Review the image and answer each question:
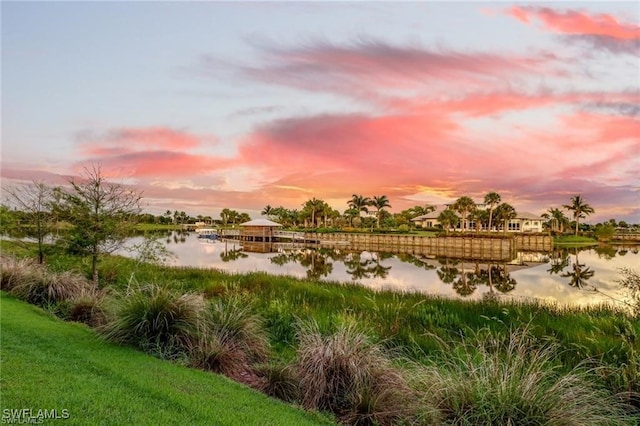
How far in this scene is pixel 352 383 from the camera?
6230mm

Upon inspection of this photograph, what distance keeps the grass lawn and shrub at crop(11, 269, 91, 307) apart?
5188 millimetres

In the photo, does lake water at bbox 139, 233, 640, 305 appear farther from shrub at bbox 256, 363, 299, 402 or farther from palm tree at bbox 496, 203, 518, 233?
palm tree at bbox 496, 203, 518, 233

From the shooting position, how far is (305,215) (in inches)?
4456

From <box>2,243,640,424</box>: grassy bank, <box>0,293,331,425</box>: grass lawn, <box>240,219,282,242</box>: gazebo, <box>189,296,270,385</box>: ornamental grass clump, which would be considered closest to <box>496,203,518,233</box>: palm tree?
<box>240,219,282,242</box>: gazebo

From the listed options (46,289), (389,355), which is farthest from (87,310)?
(389,355)

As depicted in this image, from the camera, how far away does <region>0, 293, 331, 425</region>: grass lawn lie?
426 centimetres

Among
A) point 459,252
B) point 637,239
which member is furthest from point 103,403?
point 637,239

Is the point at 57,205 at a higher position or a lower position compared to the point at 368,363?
higher

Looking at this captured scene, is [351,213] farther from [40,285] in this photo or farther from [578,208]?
[40,285]

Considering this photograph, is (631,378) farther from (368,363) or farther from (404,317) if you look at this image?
(404,317)

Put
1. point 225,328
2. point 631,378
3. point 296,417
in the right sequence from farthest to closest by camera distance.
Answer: point 225,328 < point 631,378 < point 296,417

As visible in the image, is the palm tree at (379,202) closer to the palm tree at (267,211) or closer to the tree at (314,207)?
the tree at (314,207)

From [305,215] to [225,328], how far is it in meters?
105

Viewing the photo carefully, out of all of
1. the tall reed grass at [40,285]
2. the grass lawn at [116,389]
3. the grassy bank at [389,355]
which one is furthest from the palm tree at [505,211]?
the grass lawn at [116,389]
